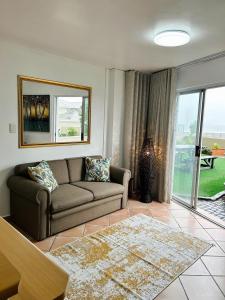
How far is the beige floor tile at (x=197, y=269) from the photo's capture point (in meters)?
2.16

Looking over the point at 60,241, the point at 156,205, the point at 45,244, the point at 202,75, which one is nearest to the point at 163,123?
the point at 202,75

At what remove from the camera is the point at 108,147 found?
429 cm

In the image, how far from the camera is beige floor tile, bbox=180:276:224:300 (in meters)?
1.87

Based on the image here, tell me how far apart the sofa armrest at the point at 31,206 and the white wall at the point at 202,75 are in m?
2.76

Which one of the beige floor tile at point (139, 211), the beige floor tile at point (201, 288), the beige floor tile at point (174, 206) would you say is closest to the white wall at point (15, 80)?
the beige floor tile at point (139, 211)

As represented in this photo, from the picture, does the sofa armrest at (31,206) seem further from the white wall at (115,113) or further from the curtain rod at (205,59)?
the curtain rod at (205,59)

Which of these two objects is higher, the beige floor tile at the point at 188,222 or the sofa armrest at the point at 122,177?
the sofa armrest at the point at 122,177

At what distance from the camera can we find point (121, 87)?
13.8 ft

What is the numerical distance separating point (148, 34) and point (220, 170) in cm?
509

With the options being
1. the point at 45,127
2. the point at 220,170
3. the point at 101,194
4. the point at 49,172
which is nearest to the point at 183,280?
the point at 101,194

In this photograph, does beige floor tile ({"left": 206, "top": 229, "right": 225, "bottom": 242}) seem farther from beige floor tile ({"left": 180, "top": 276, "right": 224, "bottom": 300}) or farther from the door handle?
the door handle

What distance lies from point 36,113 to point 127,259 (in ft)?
7.68

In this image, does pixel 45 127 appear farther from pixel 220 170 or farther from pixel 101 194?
pixel 220 170

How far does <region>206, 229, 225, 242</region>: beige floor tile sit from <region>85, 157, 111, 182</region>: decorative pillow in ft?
5.52
